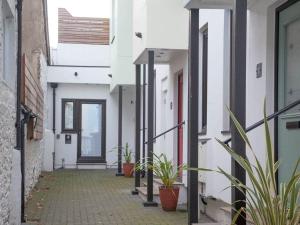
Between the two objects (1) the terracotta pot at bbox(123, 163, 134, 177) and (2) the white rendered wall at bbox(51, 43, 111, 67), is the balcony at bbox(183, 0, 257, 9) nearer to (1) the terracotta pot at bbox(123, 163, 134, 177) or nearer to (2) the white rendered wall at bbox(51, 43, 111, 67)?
(1) the terracotta pot at bbox(123, 163, 134, 177)

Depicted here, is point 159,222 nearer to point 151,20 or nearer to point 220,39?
point 220,39

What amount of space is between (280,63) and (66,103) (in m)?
15.7

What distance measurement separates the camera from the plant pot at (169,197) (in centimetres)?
934

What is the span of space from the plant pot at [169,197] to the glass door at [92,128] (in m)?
12.0

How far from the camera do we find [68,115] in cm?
2122

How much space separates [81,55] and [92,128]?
3.17 meters

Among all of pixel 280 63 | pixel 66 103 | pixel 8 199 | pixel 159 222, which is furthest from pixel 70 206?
pixel 66 103

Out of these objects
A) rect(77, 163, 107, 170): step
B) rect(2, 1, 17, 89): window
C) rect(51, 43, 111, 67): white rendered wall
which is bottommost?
rect(77, 163, 107, 170): step

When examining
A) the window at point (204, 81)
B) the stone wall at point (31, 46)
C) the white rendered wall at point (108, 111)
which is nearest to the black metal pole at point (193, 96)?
the window at point (204, 81)

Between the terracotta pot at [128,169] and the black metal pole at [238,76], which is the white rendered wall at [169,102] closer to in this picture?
the terracotta pot at [128,169]

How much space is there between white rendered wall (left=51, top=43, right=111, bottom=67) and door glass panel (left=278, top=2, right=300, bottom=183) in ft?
53.0

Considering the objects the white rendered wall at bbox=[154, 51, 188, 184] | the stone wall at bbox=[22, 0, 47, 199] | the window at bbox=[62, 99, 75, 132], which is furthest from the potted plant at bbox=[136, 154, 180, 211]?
the window at bbox=[62, 99, 75, 132]

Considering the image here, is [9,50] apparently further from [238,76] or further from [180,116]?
[180,116]

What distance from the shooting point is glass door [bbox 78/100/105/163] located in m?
21.3
